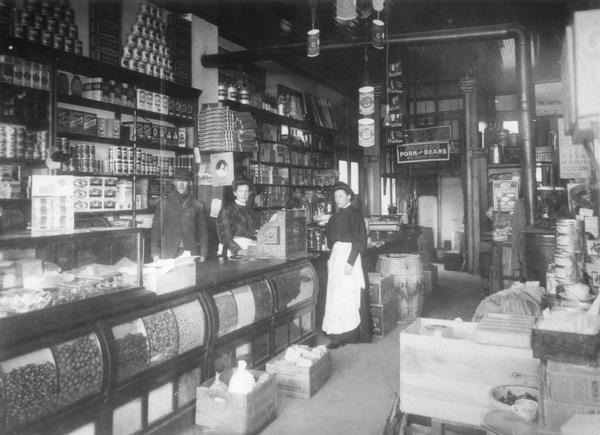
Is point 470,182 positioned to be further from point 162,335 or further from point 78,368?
point 78,368

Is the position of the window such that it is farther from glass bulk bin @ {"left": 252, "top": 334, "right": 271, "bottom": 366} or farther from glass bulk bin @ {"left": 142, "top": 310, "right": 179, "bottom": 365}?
glass bulk bin @ {"left": 142, "top": 310, "right": 179, "bottom": 365}

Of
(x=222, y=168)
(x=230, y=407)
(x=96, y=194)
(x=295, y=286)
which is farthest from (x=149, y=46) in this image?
(x=230, y=407)

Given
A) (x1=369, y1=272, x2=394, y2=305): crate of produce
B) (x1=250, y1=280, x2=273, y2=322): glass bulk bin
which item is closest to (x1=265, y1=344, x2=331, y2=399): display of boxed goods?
(x1=250, y1=280, x2=273, y2=322): glass bulk bin

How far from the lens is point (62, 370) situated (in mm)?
2174

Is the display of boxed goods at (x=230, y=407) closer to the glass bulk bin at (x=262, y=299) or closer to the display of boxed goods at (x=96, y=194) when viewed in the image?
→ the glass bulk bin at (x=262, y=299)

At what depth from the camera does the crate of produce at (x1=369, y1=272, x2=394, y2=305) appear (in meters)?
5.25

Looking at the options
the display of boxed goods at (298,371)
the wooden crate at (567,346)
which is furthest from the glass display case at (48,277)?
the wooden crate at (567,346)

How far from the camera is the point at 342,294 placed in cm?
484

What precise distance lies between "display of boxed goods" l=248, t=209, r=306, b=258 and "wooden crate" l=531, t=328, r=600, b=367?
2.80 metres

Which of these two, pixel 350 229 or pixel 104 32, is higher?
pixel 104 32

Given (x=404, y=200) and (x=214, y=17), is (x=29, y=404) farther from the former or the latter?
(x=404, y=200)

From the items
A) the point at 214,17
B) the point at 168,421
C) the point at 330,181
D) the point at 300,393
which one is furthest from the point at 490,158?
the point at 168,421

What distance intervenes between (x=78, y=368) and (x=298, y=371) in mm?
1697

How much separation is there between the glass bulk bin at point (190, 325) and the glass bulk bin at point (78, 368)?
0.62 metres
